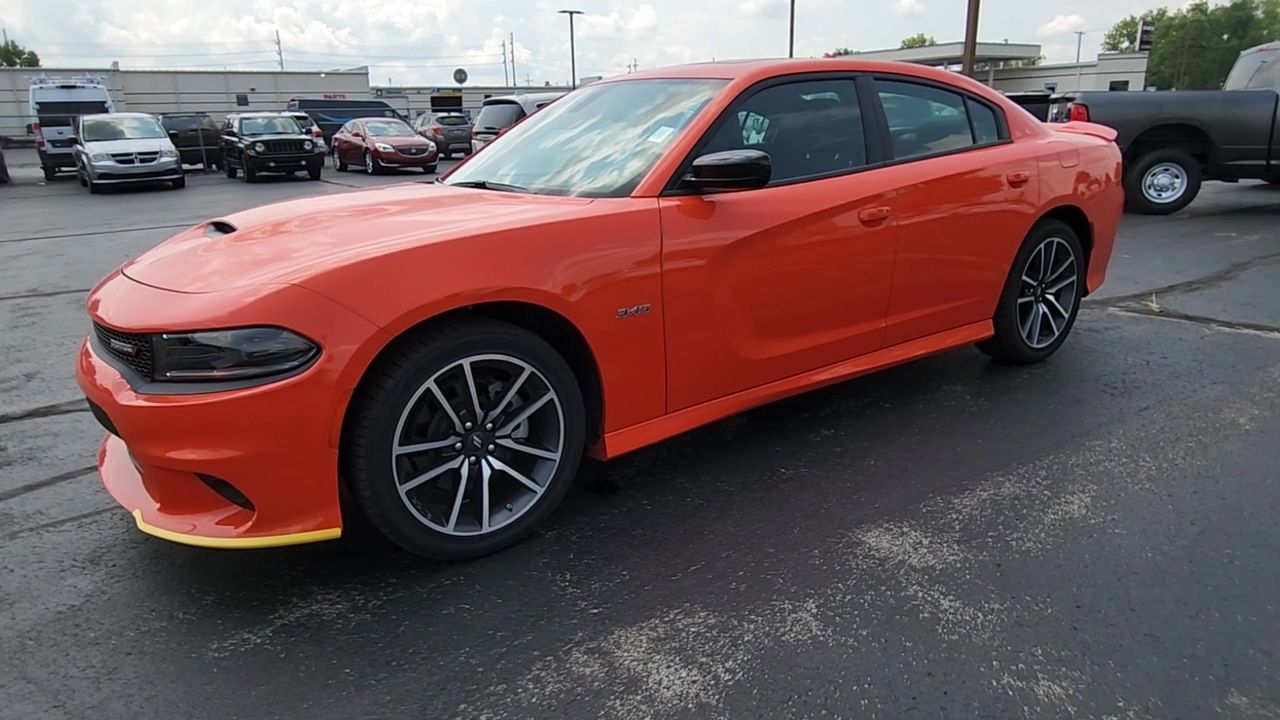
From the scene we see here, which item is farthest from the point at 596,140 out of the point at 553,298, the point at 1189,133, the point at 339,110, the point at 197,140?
the point at 339,110

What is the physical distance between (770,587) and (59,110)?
2797cm

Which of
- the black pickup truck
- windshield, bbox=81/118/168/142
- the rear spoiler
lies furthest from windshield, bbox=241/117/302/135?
the rear spoiler

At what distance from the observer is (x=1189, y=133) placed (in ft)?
35.0

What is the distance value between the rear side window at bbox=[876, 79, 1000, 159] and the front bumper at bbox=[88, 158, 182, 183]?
1854cm

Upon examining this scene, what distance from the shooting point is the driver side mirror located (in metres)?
3.04

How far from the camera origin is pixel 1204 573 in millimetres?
2764

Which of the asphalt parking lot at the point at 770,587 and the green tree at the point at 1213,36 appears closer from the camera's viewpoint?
the asphalt parking lot at the point at 770,587

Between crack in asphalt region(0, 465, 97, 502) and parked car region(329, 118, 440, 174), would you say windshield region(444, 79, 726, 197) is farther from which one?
parked car region(329, 118, 440, 174)

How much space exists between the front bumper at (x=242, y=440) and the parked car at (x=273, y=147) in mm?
19206

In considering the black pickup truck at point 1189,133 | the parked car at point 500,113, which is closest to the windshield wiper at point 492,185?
the black pickup truck at point 1189,133

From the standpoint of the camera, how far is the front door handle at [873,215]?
3.65 metres

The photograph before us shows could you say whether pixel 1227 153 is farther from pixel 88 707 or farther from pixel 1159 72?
pixel 1159 72

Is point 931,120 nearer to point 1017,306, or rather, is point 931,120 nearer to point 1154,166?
point 1017,306

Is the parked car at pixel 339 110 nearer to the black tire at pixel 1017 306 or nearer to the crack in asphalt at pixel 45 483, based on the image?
the crack in asphalt at pixel 45 483
